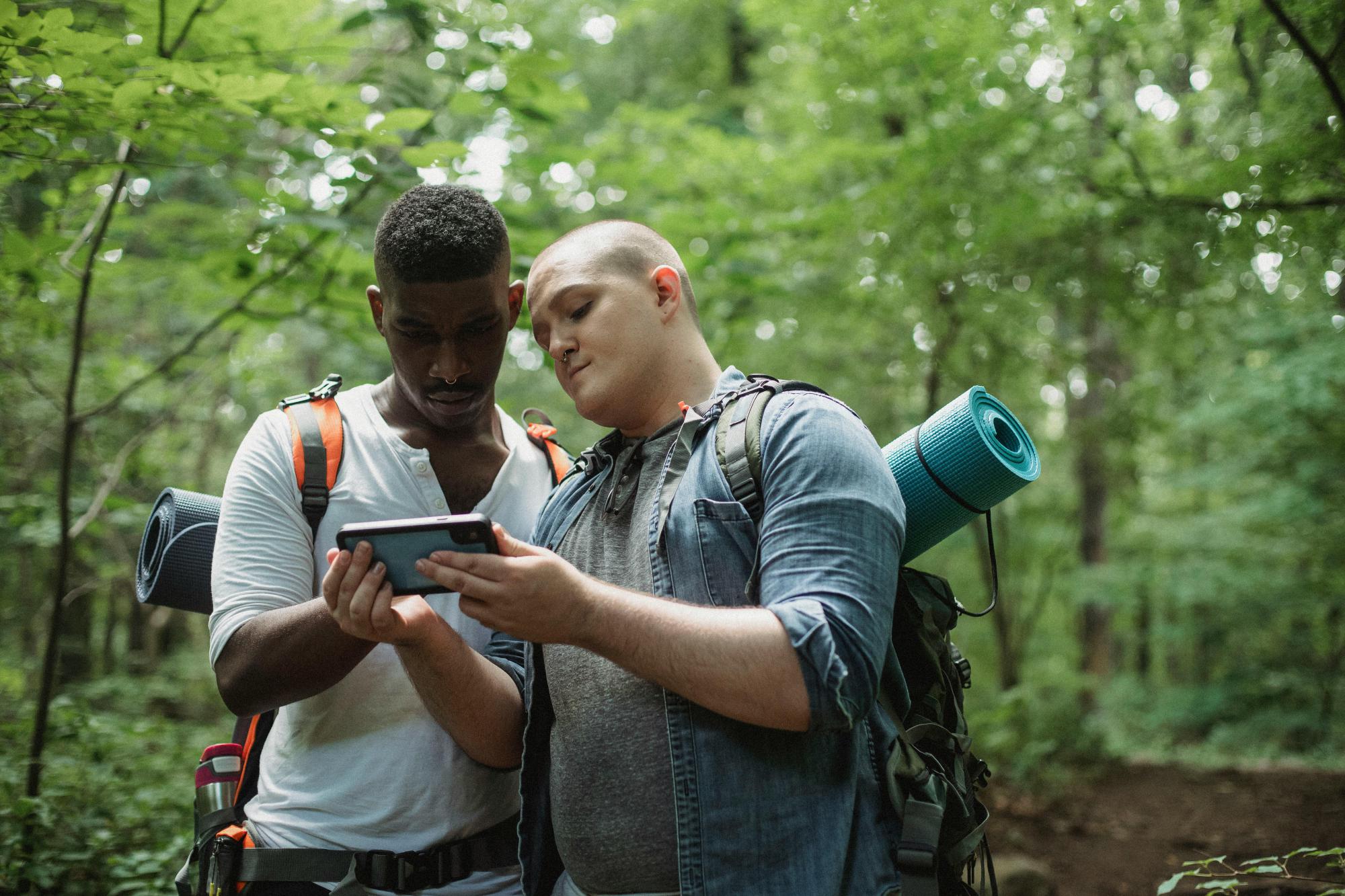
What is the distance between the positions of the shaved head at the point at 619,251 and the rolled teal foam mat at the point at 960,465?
0.61m

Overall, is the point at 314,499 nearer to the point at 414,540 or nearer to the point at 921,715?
the point at 414,540

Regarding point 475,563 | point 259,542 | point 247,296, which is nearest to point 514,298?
point 259,542

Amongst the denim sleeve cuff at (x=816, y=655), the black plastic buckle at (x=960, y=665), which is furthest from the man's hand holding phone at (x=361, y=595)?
the black plastic buckle at (x=960, y=665)

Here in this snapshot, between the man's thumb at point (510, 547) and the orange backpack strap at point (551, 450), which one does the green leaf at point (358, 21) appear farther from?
the man's thumb at point (510, 547)

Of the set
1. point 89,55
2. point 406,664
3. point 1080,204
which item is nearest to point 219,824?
point 406,664

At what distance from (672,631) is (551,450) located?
4.03 ft

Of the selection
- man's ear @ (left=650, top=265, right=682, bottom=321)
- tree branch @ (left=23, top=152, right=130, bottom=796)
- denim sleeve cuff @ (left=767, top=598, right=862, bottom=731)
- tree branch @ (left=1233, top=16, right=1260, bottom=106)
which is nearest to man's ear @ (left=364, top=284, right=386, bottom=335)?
man's ear @ (left=650, top=265, right=682, bottom=321)

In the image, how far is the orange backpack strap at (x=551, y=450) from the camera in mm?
2594

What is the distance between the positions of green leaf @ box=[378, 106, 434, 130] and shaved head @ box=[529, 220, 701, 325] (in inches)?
55.4

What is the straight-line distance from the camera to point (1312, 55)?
3639 millimetres

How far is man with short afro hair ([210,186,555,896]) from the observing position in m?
1.96

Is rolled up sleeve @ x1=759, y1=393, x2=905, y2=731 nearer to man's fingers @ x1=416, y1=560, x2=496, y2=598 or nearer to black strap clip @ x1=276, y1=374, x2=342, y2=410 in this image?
man's fingers @ x1=416, y1=560, x2=496, y2=598

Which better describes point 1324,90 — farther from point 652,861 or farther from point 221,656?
point 221,656

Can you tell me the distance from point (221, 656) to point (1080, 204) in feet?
18.4
